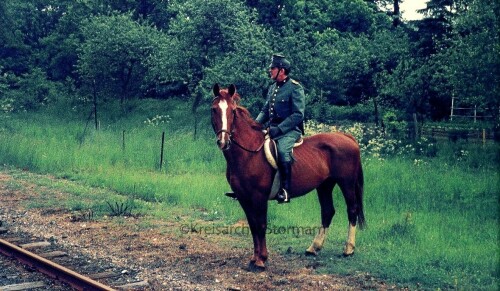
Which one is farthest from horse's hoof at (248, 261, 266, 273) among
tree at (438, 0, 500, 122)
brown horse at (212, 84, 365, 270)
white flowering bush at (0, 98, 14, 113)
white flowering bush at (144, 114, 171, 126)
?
white flowering bush at (0, 98, 14, 113)

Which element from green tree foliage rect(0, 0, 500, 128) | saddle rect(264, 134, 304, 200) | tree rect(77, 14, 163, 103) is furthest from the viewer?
tree rect(77, 14, 163, 103)

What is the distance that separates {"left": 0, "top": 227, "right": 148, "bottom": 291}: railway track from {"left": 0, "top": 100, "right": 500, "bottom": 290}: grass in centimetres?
237

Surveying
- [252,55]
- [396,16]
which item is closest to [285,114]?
[252,55]

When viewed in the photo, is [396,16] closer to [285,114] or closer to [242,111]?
[285,114]

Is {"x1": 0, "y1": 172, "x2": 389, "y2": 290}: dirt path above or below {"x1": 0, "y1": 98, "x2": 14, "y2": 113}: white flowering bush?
below

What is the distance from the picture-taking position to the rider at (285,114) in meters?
8.84

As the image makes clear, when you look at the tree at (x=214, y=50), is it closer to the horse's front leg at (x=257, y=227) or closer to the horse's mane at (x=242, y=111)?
the horse's mane at (x=242, y=111)

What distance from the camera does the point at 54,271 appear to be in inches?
326

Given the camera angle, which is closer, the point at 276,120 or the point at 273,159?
the point at 273,159

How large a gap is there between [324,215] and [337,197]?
3.58 metres

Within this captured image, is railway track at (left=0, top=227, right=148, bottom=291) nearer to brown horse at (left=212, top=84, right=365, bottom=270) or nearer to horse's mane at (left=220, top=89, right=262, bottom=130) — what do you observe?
brown horse at (left=212, top=84, right=365, bottom=270)

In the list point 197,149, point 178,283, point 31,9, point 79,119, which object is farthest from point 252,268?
point 31,9

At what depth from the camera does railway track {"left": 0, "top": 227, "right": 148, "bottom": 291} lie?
7777 millimetres

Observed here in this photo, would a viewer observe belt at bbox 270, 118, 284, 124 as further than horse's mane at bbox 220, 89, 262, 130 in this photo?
Yes
